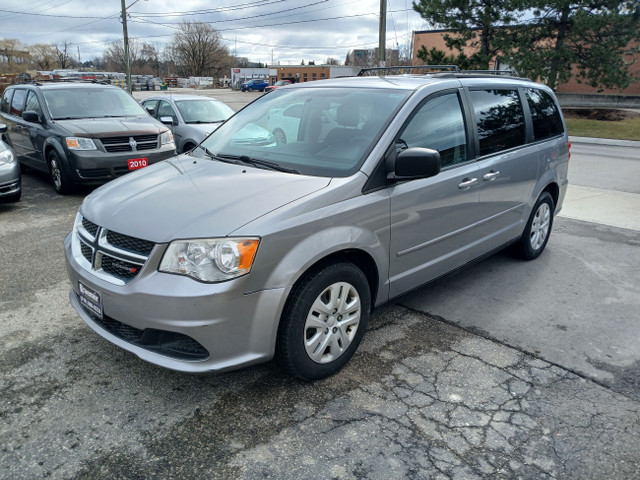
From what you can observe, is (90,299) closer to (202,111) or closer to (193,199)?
(193,199)

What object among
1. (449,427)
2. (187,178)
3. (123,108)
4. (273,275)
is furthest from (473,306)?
(123,108)

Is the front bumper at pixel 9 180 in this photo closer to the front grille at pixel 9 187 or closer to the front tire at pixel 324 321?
the front grille at pixel 9 187

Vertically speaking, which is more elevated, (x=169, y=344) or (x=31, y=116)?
(x=31, y=116)

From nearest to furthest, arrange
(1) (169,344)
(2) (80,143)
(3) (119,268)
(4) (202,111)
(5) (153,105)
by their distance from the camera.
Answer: (1) (169,344) → (3) (119,268) → (2) (80,143) → (4) (202,111) → (5) (153,105)

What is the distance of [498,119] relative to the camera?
438 centimetres

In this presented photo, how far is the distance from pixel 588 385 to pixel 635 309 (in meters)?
1.49

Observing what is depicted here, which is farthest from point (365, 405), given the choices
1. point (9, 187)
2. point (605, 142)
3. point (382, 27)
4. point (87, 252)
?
point (382, 27)

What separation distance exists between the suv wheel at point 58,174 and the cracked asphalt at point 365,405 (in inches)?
159

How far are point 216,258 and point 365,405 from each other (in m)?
1.18

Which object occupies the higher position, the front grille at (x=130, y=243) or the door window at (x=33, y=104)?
the door window at (x=33, y=104)

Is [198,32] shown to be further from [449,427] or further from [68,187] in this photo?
[449,427]

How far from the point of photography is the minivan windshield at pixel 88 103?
844cm

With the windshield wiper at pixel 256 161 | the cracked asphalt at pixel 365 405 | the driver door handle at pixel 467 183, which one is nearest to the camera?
the cracked asphalt at pixel 365 405

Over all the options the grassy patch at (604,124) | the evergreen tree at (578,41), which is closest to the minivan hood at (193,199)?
the grassy patch at (604,124)
